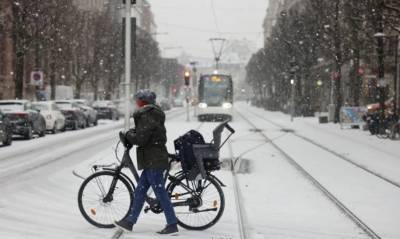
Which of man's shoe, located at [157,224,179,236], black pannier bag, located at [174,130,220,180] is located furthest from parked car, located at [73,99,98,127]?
man's shoe, located at [157,224,179,236]

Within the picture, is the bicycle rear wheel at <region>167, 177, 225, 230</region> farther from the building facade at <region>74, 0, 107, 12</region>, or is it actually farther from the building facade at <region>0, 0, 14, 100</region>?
the building facade at <region>74, 0, 107, 12</region>

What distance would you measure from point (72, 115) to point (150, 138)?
31.2 metres

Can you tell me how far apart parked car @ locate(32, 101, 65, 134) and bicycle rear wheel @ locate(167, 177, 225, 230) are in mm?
24292

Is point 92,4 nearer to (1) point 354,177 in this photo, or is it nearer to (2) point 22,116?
(2) point 22,116

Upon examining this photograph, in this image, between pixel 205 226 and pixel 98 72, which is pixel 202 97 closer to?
pixel 98 72

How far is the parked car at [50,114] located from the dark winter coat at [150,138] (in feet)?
81.0

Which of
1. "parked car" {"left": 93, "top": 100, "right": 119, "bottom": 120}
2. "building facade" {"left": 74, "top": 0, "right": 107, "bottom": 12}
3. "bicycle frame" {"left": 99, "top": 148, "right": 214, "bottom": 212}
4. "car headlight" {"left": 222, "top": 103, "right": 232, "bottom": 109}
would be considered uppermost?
"building facade" {"left": 74, "top": 0, "right": 107, "bottom": 12}

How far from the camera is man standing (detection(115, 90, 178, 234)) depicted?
27.5ft

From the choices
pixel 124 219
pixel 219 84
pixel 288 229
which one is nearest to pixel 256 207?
pixel 288 229

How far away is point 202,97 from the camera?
5138 centimetres

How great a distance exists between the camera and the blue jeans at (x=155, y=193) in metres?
8.46

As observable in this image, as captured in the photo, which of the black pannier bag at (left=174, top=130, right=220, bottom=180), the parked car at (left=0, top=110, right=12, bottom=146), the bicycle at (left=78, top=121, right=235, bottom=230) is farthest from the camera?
the parked car at (left=0, top=110, right=12, bottom=146)

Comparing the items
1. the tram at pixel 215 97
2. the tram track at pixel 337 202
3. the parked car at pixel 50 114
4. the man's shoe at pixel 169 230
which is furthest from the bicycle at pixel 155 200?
the tram at pixel 215 97

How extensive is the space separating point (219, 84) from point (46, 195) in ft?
130
